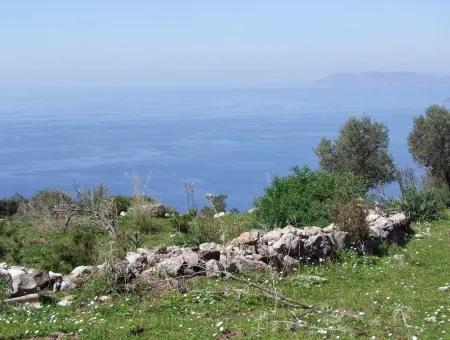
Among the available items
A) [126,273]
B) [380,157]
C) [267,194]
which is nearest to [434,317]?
[126,273]

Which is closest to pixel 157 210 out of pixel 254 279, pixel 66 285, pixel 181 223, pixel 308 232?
pixel 181 223

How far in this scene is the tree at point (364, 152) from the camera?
38625 millimetres

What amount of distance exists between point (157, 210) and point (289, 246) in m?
11.0

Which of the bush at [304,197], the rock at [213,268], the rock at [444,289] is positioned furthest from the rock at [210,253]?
the rock at [444,289]

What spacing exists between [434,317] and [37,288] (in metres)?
8.13

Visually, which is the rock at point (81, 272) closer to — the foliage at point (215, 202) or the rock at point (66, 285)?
the rock at point (66, 285)

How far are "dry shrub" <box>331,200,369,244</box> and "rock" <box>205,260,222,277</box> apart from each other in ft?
13.6

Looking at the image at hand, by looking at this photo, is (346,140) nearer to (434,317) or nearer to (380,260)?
(380,260)

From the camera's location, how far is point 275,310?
412 inches

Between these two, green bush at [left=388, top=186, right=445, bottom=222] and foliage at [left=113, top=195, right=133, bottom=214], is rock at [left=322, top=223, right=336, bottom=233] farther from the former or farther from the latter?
foliage at [left=113, top=195, right=133, bottom=214]

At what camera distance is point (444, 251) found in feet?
53.7

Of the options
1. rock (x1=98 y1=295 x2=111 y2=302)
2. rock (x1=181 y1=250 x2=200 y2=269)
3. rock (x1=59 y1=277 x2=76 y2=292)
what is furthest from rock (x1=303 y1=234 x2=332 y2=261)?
rock (x1=59 y1=277 x2=76 y2=292)

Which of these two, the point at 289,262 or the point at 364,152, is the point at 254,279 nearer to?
the point at 289,262

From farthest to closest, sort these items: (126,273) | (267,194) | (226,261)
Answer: (267,194)
(226,261)
(126,273)
